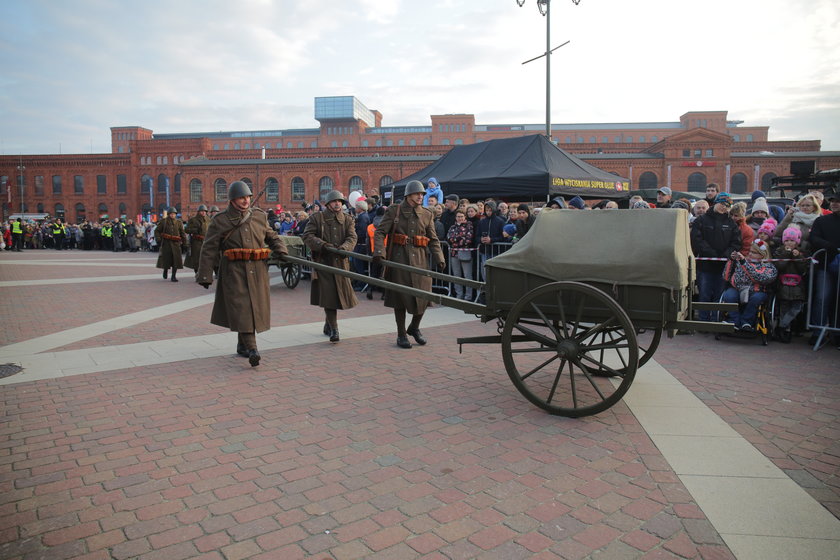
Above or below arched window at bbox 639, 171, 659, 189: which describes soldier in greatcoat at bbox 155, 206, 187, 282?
below

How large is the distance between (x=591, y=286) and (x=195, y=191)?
57134mm

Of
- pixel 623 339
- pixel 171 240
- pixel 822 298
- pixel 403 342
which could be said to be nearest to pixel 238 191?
pixel 403 342

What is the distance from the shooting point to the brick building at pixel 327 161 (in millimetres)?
50469

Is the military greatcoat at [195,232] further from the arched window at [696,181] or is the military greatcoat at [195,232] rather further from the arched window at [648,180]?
the arched window at [696,181]

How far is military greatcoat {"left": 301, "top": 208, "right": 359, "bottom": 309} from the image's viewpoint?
7.22 meters

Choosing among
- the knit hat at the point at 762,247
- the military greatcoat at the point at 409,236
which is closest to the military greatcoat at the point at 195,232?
the military greatcoat at the point at 409,236

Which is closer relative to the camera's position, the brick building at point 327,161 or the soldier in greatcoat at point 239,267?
the soldier in greatcoat at point 239,267

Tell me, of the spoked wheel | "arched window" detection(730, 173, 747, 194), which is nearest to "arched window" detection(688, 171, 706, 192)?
"arched window" detection(730, 173, 747, 194)

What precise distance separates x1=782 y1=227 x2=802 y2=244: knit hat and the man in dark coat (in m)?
0.59

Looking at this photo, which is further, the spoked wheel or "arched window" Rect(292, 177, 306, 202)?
"arched window" Rect(292, 177, 306, 202)

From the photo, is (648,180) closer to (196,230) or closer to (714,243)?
(196,230)

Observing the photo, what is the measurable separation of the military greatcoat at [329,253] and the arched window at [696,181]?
51.1 m

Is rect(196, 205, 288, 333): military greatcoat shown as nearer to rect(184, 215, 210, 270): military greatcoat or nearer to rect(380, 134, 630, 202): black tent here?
rect(380, 134, 630, 202): black tent

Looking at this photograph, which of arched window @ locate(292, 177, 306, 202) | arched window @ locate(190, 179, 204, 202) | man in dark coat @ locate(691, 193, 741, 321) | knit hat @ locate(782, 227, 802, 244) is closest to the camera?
knit hat @ locate(782, 227, 802, 244)
